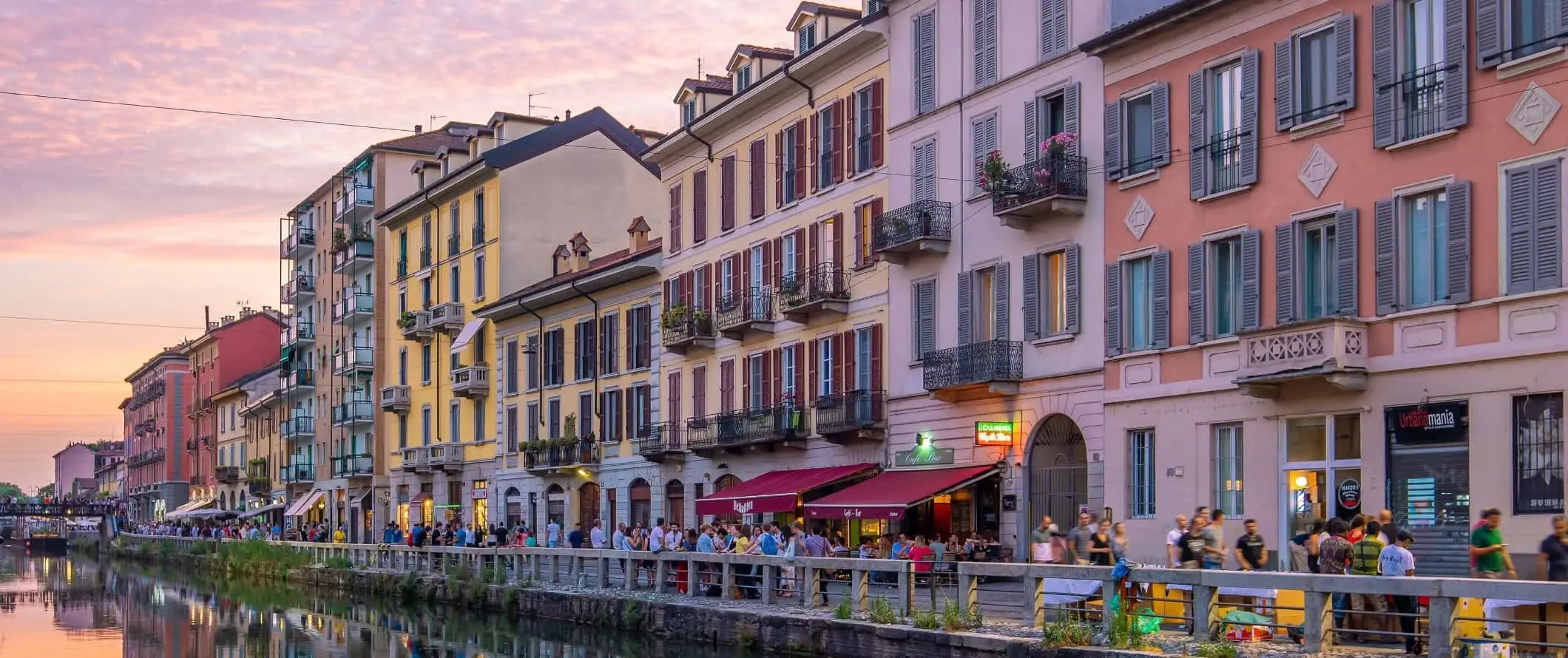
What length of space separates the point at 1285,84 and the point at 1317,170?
1.50m

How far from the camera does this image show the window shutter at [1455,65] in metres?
24.6

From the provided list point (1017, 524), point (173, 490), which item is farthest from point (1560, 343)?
point (173, 490)

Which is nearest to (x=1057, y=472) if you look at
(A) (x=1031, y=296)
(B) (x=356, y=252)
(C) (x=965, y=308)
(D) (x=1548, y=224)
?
(A) (x=1031, y=296)

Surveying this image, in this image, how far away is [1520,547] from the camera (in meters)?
23.7

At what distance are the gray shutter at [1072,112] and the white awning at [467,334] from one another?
34.3 m

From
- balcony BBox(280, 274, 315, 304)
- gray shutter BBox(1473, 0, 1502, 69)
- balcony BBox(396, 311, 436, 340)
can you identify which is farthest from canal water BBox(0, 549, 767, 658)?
balcony BBox(280, 274, 315, 304)

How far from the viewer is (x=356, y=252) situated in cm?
7906

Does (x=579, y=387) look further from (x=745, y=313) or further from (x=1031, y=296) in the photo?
(x=1031, y=296)

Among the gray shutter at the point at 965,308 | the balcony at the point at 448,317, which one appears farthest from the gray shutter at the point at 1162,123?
the balcony at the point at 448,317

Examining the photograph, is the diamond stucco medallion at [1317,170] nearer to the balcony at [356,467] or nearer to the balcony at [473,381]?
the balcony at [473,381]

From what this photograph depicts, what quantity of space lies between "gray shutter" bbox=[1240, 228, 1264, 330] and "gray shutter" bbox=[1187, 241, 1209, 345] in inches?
34.8

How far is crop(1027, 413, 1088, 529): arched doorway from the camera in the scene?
33469 mm

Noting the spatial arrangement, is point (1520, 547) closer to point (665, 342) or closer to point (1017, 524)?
point (1017, 524)

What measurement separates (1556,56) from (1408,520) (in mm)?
6717
